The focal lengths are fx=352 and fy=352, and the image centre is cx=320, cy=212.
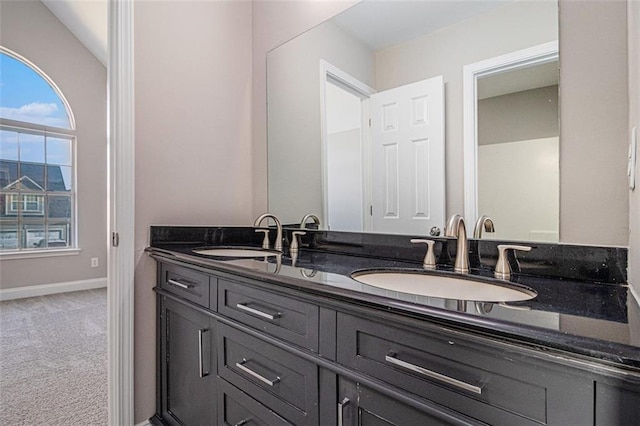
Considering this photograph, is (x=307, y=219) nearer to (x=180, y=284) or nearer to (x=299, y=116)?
(x=299, y=116)

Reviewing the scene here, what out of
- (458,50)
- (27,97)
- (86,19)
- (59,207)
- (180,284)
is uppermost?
(86,19)

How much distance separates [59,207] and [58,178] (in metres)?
0.38

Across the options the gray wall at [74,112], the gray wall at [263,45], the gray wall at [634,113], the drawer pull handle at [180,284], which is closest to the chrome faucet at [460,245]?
the gray wall at [634,113]

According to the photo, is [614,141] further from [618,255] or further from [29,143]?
[29,143]

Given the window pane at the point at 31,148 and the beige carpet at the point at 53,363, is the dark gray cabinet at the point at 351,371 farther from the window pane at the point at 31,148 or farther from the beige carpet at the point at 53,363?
the window pane at the point at 31,148

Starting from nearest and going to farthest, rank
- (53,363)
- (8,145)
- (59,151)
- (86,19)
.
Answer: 1. (53,363)
2. (86,19)
3. (8,145)
4. (59,151)

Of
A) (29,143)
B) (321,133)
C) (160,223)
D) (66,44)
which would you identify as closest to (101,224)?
(29,143)

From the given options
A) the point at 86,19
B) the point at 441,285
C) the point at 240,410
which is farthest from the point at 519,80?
the point at 86,19

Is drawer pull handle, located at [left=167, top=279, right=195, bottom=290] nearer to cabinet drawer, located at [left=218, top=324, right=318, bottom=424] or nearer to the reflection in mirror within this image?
cabinet drawer, located at [left=218, top=324, right=318, bottom=424]

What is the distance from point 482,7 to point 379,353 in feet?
4.10

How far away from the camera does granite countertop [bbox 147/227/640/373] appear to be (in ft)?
1.59

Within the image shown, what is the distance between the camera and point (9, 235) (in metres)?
4.24

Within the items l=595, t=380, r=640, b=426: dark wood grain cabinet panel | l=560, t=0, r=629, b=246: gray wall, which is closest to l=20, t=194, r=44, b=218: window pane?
l=560, t=0, r=629, b=246: gray wall

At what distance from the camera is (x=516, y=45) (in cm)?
118
